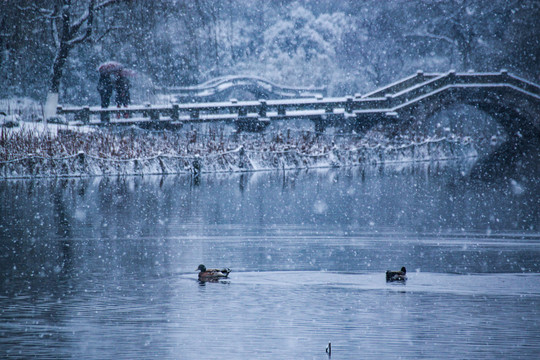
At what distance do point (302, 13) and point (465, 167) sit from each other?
27947 millimetres

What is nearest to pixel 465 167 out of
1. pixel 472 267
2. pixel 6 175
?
pixel 6 175

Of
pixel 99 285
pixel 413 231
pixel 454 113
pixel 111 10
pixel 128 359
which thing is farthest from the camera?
pixel 454 113

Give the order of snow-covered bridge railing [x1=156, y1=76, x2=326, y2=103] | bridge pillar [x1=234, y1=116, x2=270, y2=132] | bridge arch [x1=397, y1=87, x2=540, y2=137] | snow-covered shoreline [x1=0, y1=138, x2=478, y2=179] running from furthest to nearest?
snow-covered bridge railing [x1=156, y1=76, x2=326, y2=103]
bridge arch [x1=397, y1=87, x2=540, y2=137]
bridge pillar [x1=234, y1=116, x2=270, y2=132]
snow-covered shoreline [x1=0, y1=138, x2=478, y2=179]

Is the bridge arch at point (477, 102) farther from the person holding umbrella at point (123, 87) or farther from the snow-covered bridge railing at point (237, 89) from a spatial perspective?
the person holding umbrella at point (123, 87)

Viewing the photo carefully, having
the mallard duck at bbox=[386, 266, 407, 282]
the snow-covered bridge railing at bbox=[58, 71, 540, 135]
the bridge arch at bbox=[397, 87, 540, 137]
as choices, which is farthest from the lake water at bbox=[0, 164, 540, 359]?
the bridge arch at bbox=[397, 87, 540, 137]

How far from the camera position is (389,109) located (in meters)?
43.5

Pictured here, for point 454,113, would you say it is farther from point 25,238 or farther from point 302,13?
point 25,238

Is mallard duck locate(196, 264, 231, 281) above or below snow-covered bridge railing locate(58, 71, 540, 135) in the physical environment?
below

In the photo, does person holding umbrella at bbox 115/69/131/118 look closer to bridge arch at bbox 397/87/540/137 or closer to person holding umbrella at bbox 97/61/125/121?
person holding umbrella at bbox 97/61/125/121

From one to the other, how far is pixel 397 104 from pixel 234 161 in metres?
14.1

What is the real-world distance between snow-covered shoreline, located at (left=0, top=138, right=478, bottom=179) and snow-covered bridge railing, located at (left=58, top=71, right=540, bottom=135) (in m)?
2.33

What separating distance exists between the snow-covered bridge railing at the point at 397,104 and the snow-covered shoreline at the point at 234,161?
7.64 feet

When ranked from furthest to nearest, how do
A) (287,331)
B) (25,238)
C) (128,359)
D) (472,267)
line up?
(25,238), (472,267), (287,331), (128,359)

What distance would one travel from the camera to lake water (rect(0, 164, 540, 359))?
8.78 m
